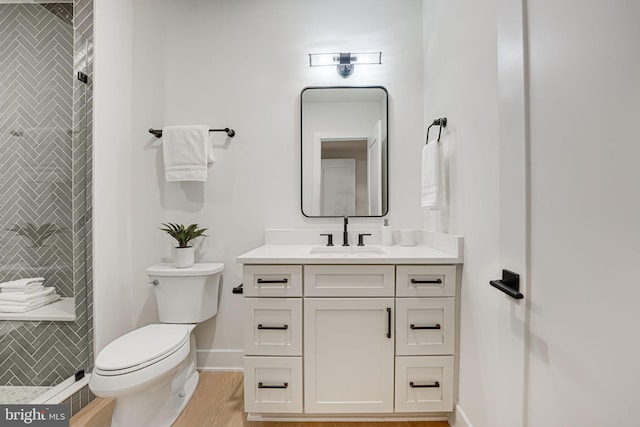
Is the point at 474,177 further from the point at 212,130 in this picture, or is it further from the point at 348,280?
the point at 212,130

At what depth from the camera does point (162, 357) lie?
51.1 inches

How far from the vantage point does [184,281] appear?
5.55 feet

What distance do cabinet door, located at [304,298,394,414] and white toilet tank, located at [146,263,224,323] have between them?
2.59 ft

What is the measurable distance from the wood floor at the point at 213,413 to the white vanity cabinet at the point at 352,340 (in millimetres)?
129

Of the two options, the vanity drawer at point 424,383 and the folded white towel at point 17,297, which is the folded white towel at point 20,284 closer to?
the folded white towel at point 17,297

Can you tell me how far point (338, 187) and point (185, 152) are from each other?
109cm

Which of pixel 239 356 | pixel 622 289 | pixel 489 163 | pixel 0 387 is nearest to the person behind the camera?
pixel 622 289

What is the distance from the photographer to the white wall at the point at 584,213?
1.61 ft

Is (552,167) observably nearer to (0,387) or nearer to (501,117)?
(501,117)

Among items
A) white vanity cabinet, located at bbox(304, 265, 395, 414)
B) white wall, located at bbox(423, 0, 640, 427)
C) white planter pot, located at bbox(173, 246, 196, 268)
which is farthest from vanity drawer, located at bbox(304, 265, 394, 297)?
white planter pot, located at bbox(173, 246, 196, 268)

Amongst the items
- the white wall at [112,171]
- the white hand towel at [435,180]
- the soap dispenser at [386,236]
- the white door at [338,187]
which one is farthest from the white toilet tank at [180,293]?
the white hand towel at [435,180]

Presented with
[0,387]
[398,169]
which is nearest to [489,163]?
[398,169]

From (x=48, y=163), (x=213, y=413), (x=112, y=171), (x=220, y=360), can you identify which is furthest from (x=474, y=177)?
(x=48, y=163)

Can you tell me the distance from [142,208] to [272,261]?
1.25 meters
